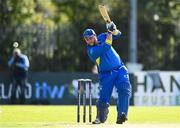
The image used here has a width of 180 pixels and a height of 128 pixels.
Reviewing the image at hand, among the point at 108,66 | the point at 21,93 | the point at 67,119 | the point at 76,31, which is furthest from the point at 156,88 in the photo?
the point at 108,66

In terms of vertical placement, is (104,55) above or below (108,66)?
above

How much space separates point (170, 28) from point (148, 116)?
2475cm

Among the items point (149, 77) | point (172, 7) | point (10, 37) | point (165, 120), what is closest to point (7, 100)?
point (149, 77)

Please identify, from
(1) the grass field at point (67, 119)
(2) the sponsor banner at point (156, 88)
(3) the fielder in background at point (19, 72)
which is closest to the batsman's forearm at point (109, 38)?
(1) the grass field at point (67, 119)

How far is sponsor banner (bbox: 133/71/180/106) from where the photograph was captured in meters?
31.0

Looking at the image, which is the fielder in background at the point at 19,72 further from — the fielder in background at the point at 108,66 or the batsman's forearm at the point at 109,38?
the batsman's forearm at the point at 109,38

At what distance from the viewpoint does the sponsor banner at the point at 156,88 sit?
31031 mm

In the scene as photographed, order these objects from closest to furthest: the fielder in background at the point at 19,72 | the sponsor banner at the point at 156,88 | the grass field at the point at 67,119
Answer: the grass field at the point at 67,119 → the fielder in background at the point at 19,72 → the sponsor banner at the point at 156,88

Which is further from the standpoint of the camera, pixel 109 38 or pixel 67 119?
pixel 67 119

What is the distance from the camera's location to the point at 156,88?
3144 centimetres

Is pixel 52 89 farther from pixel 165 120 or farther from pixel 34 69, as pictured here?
pixel 165 120

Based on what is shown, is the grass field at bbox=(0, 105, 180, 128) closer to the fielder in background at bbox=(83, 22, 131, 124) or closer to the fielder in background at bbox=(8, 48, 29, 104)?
the fielder in background at bbox=(83, 22, 131, 124)

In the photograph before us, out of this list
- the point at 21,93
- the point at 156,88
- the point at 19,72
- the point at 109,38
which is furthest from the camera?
the point at 156,88

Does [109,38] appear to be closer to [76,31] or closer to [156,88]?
[156,88]
